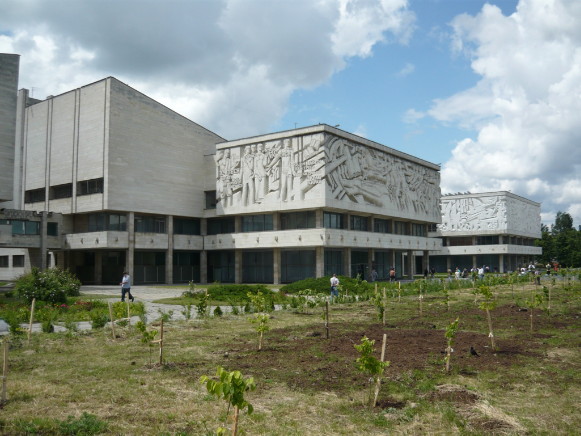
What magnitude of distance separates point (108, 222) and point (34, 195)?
1438cm

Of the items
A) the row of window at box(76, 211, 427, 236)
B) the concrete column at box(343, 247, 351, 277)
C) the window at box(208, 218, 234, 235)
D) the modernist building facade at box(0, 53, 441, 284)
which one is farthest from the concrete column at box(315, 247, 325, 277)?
the window at box(208, 218, 234, 235)

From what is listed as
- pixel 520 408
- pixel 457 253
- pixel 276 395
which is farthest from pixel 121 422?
pixel 457 253

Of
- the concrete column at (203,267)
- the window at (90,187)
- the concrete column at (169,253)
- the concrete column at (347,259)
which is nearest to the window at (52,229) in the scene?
the window at (90,187)

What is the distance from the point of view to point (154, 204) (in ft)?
177

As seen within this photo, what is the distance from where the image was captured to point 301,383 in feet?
32.0

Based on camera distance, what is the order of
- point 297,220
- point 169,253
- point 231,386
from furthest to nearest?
point 169,253, point 297,220, point 231,386

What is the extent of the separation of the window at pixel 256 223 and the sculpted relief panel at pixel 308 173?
81.0 inches

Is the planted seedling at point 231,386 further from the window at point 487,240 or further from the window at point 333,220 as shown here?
the window at point 487,240

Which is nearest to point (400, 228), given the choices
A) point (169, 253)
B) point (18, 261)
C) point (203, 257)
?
point (203, 257)

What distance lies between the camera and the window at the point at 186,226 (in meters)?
58.5

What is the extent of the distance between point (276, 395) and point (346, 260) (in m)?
46.9

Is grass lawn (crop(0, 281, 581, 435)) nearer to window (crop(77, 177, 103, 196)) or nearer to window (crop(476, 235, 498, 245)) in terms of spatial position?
window (crop(77, 177, 103, 196))

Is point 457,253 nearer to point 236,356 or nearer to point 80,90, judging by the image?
point 80,90

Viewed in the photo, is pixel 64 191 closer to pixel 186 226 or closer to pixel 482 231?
pixel 186 226
